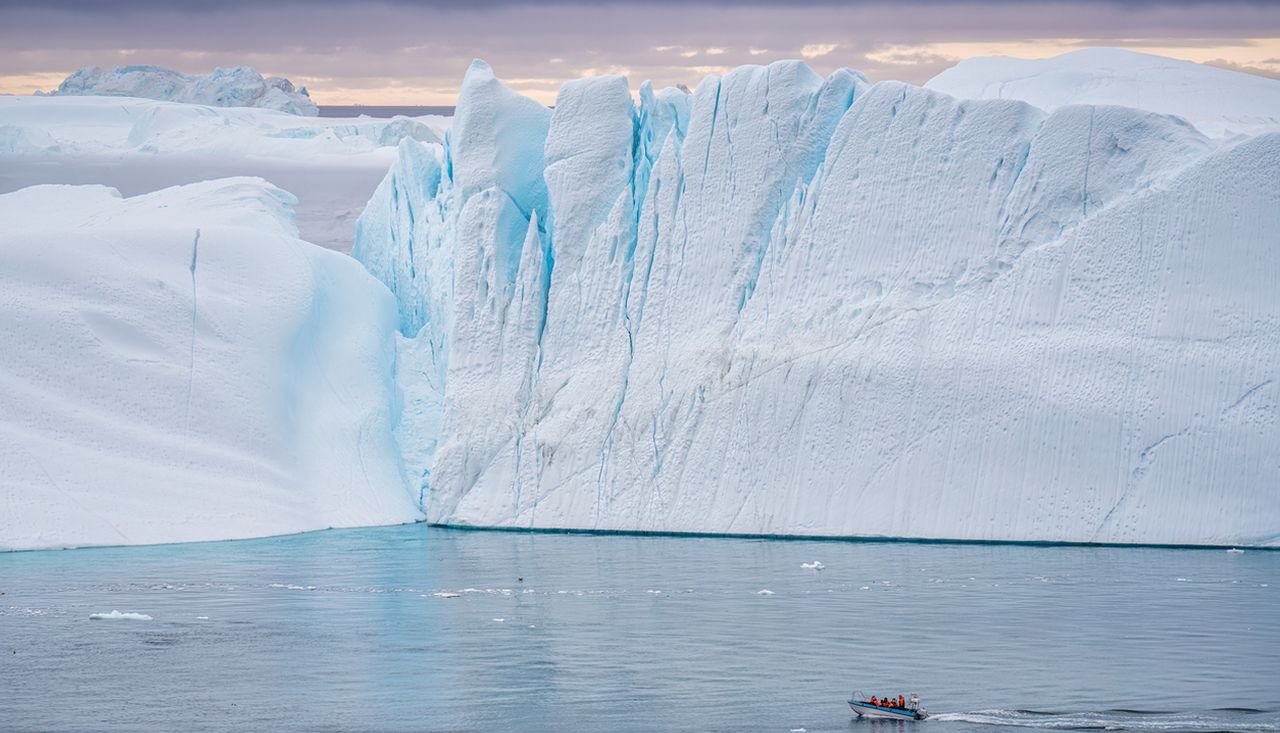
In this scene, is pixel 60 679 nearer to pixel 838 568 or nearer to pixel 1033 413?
pixel 838 568

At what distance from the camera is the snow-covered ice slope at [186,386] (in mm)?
21219

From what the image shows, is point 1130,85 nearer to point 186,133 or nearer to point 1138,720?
point 1138,720

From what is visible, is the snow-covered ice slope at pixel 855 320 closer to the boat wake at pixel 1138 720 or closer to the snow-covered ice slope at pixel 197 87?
the boat wake at pixel 1138 720

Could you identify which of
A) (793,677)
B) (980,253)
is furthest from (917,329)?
(793,677)

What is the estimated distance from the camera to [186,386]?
74.8 ft

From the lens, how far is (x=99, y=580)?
18469 millimetres

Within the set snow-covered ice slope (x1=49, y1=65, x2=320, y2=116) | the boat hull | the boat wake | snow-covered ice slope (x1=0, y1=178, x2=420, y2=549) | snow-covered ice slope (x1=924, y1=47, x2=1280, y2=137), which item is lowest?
snow-covered ice slope (x1=49, y1=65, x2=320, y2=116)

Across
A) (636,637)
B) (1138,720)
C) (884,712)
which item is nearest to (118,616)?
(636,637)

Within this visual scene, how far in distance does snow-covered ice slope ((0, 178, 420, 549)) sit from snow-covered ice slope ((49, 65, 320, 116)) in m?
41.9

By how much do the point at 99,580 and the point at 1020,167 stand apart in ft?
38.9

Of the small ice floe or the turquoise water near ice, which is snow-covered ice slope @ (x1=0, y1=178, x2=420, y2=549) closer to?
the turquoise water near ice

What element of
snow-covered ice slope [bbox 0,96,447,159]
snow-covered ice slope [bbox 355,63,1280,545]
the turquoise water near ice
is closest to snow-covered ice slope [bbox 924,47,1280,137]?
snow-covered ice slope [bbox 355,63,1280,545]

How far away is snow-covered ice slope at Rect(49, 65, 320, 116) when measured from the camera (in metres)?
66.6

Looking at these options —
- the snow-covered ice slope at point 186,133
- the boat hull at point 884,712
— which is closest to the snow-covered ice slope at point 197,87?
the snow-covered ice slope at point 186,133
